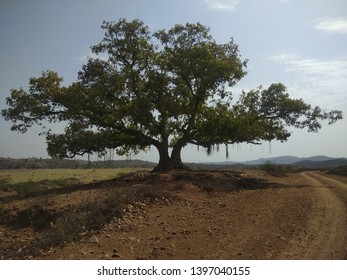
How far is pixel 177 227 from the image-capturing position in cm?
1002

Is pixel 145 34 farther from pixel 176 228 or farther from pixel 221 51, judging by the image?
pixel 176 228

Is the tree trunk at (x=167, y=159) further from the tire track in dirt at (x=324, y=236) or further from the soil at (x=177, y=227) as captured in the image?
the tire track in dirt at (x=324, y=236)

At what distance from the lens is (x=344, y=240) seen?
8422 millimetres

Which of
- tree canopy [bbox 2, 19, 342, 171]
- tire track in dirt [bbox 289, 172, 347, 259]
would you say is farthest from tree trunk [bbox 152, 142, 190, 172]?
tire track in dirt [bbox 289, 172, 347, 259]

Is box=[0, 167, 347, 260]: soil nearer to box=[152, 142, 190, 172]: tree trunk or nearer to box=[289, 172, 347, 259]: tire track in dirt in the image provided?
box=[289, 172, 347, 259]: tire track in dirt

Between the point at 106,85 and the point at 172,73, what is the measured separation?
4.46 meters

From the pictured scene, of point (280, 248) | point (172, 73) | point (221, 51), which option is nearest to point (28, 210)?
point (280, 248)

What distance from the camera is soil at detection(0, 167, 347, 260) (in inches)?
311

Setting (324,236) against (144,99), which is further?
(144,99)

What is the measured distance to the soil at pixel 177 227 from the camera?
26.0 ft

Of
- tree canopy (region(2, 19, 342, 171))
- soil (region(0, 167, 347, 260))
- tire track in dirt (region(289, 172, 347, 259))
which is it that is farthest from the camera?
tree canopy (region(2, 19, 342, 171))

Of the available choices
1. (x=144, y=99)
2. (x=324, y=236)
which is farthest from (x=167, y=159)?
(x=324, y=236)

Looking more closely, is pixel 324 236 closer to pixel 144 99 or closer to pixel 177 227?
pixel 177 227

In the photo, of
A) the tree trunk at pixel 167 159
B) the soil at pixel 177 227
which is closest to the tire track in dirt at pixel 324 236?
the soil at pixel 177 227
